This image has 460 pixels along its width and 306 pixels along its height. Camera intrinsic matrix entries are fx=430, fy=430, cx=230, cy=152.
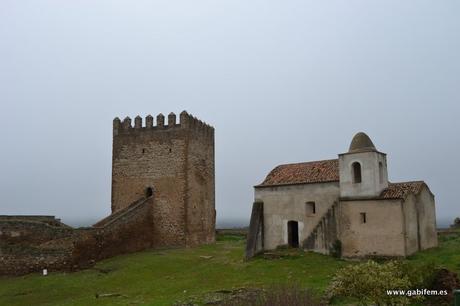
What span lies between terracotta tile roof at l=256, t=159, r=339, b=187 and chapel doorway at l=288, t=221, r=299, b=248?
2.20m

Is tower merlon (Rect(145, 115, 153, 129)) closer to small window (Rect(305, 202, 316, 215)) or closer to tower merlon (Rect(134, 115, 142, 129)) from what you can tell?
tower merlon (Rect(134, 115, 142, 129))

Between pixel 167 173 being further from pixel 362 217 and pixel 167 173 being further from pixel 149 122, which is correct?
pixel 362 217

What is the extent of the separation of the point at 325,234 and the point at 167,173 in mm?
11997

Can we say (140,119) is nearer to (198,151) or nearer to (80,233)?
(198,151)

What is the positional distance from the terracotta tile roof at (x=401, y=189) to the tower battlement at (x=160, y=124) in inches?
538

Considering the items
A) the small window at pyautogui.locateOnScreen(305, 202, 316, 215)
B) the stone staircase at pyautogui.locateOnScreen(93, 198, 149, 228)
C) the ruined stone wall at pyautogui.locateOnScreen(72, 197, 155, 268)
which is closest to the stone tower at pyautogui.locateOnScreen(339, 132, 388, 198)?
the small window at pyautogui.locateOnScreen(305, 202, 316, 215)

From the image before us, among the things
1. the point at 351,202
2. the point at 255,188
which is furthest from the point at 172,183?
the point at 351,202

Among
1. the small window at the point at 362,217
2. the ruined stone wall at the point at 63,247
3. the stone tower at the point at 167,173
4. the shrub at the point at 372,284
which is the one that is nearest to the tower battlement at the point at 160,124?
the stone tower at the point at 167,173

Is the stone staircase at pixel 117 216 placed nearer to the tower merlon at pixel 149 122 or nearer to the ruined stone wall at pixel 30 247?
the ruined stone wall at pixel 30 247

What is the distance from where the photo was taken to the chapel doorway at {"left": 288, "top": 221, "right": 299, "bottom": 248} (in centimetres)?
2266

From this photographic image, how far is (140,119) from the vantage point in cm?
3003

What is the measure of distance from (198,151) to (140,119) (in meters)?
4.62

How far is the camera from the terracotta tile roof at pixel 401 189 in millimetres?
19359

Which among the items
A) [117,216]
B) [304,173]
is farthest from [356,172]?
[117,216]
